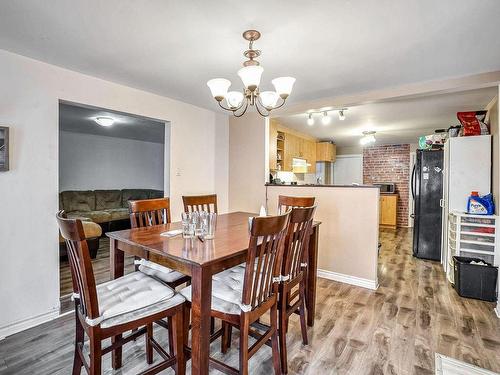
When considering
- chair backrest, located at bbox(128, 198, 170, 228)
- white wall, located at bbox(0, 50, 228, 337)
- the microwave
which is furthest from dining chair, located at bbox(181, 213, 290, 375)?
the microwave

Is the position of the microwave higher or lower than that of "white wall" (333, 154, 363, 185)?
lower

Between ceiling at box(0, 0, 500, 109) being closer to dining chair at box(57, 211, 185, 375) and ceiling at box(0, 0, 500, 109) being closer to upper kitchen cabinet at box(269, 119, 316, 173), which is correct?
dining chair at box(57, 211, 185, 375)

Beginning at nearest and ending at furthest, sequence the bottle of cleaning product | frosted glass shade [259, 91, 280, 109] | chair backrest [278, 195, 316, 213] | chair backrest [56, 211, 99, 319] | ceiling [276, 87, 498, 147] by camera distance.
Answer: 1. chair backrest [56, 211, 99, 319]
2. frosted glass shade [259, 91, 280, 109]
3. chair backrest [278, 195, 316, 213]
4. the bottle of cleaning product
5. ceiling [276, 87, 498, 147]

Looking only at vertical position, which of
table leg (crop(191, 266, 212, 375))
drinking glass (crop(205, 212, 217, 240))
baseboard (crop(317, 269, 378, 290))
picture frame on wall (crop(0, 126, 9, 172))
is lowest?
baseboard (crop(317, 269, 378, 290))

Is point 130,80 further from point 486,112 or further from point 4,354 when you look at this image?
point 486,112

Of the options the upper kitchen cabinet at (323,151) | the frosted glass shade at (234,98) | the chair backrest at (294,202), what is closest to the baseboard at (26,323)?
the chair backrest at (294,202)

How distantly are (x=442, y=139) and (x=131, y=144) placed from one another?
6.73 m

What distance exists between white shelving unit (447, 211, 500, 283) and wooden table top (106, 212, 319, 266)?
8.62 ft

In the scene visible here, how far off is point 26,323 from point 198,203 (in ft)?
5.66

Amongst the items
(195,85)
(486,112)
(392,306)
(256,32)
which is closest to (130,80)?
(195,85)

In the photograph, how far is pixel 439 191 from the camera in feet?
13.2

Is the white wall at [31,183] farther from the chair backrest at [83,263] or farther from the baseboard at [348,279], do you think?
the baseboard at [348,279]

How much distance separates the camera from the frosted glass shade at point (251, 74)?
5.81 ft

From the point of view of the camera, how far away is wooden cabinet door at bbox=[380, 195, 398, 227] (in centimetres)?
656
